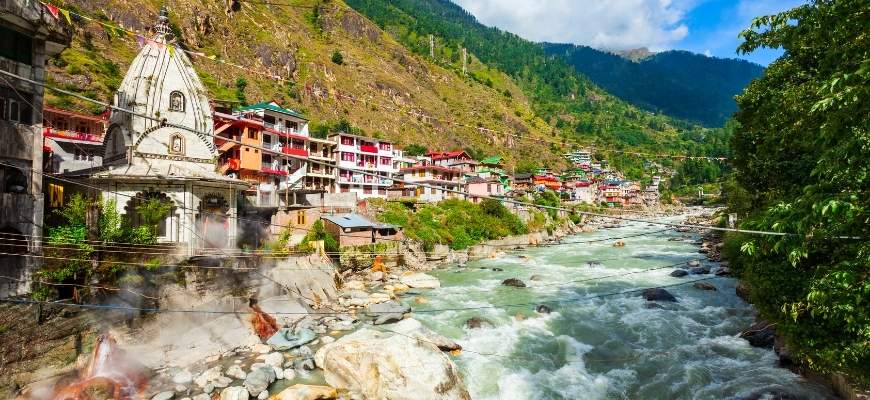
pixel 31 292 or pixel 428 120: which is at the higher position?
pixel 428 120

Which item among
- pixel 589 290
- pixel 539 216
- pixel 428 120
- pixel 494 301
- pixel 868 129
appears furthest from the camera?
pixel 428 120

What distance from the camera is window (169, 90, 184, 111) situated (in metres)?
21.0

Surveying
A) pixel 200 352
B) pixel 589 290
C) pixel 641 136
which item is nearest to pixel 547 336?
pixel 589 290

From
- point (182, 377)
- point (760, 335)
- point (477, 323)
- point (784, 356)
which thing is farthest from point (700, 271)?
point (182, 377)

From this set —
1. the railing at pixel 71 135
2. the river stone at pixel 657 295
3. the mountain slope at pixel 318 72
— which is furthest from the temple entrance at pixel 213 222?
the mountain slope at pixel 318 72

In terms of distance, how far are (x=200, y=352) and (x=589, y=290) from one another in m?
21.8

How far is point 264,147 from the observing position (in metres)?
31.7

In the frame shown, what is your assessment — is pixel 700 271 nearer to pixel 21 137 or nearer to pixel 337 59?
pixel 21 137

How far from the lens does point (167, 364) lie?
568 inches

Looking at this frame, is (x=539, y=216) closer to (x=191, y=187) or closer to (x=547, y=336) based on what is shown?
(x=547, y=336)

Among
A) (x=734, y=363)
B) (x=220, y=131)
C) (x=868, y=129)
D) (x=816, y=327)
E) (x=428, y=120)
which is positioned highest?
(x=428, y=120)

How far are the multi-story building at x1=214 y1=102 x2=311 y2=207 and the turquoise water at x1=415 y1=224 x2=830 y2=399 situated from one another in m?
18.7

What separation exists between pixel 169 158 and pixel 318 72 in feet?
289

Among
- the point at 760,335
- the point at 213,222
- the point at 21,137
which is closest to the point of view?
the point at 21,137
